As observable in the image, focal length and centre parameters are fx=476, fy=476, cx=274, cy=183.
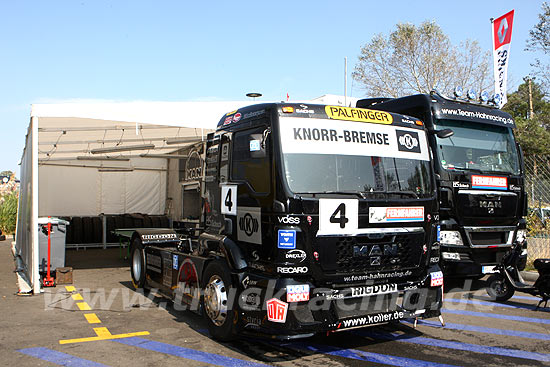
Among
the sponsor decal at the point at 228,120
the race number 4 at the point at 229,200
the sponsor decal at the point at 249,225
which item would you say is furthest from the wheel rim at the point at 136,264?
the sponsor decal at the point at 249,225

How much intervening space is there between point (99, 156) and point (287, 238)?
1356 centimetres

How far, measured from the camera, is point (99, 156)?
16.6 m

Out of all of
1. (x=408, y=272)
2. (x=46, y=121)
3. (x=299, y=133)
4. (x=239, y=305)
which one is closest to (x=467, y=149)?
(x=408, y=272)

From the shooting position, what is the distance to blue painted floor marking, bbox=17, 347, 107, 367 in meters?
4.80

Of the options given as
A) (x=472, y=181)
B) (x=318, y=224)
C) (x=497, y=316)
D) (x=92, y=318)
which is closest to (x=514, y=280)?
(x=497, y=316)

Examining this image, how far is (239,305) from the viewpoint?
16.6ft

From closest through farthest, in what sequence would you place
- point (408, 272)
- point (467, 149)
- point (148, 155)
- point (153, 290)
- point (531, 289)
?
1. point (408, 272)
2. point (531, 289)
3. point (467, 149)
4. point (153, 290)
5. point (148, 155)

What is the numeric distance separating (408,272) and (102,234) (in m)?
14.4

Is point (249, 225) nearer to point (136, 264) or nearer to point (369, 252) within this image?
point (369, 252)

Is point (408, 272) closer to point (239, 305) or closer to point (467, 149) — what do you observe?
point (239, 305)

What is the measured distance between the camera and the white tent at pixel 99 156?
866cm

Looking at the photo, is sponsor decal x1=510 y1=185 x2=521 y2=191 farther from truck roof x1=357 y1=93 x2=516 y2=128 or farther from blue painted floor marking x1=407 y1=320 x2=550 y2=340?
blue painted floor marking x1=407 y1=320 x2=550 y2=340

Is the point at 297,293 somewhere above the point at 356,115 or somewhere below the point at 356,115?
below

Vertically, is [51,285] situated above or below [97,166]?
below
